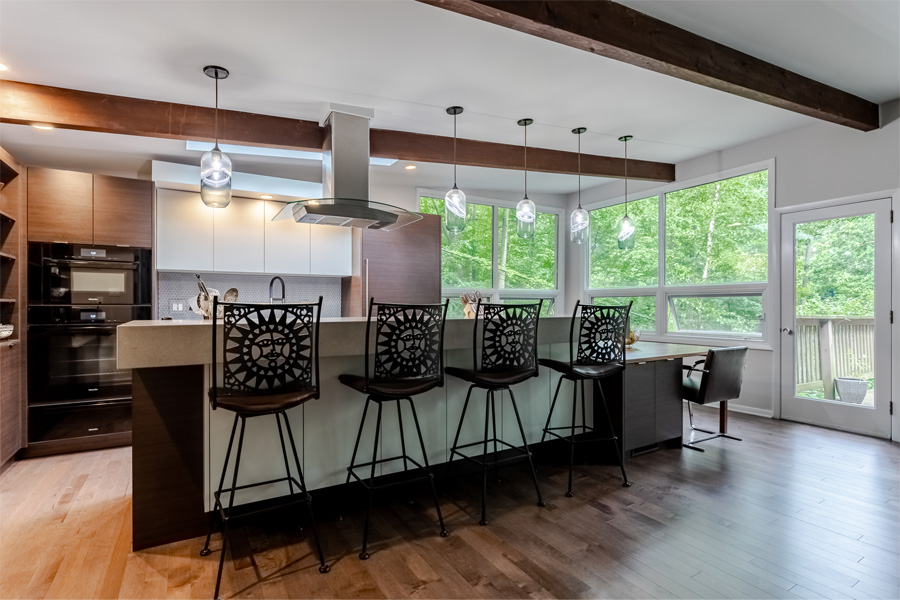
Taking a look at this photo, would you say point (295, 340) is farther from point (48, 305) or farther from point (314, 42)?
point (48, 305)

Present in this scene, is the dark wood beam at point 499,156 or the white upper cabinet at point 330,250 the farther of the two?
the white upper cabinet at point 330,250

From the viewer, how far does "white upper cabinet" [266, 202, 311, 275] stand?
4.77 meters

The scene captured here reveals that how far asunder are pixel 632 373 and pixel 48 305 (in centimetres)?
462

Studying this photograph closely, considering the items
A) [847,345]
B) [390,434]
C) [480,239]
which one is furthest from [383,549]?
[480,239]

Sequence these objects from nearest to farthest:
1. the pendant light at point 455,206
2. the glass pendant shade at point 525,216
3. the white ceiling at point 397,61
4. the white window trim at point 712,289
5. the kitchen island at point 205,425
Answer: the kitchen island at point 205,425
the white ceiling at point 397,61
the pendant light at point 455,206
the glass pendant shade at point 525,216
the white window trim at point 712,289

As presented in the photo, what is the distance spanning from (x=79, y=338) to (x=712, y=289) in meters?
6.17

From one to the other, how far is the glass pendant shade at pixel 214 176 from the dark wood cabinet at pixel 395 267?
2.00 meters

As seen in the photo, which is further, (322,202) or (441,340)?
(322,202)

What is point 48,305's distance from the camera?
3768 millimetres

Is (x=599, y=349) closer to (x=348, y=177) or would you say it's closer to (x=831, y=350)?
(x=348, y=177)

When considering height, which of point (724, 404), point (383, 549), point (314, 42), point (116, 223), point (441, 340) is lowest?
point (383, 549)

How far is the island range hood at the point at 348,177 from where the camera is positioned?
3.36m

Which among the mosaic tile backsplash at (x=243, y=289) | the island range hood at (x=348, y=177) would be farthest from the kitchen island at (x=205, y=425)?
the mosaic tile backsplash at (x=243, y=289)

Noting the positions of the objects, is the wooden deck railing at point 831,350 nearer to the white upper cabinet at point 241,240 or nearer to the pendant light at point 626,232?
the pendant light at point 626,232
